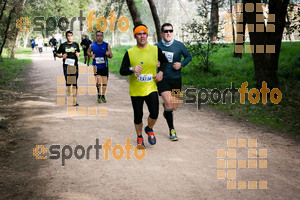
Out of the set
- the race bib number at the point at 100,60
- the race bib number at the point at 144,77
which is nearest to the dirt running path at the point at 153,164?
the race bib number at the point at 144,77

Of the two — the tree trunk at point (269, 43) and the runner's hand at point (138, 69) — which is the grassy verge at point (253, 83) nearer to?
the tree trunk at point (269, 43)

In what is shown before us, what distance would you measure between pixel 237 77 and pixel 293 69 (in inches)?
98.7

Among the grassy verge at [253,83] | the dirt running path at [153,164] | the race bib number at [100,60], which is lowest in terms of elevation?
the dirt running path at [153,164]

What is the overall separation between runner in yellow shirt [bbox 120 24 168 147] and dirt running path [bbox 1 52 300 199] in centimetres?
102

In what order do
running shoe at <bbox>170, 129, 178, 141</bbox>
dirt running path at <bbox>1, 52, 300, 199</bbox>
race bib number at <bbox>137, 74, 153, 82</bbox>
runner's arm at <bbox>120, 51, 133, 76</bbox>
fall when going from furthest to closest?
1. running shoe at <bbox>170, 129, 178, 141</bbox>
2. race bib number at <bbox>137, 74, 153, 82</bbox>
3. runner's arm at <bbox>120, 51, 133, 76</bbox>
4. dirt running path at <bbox>1, 52, 300, 199</bbox>

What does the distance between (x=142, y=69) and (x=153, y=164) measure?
1691 mm

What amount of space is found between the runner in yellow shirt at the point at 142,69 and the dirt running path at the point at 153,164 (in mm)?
1016

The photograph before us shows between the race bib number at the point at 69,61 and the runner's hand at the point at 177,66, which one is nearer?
the runner's hand at the point at 177,66

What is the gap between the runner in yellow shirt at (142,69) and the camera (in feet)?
16.5

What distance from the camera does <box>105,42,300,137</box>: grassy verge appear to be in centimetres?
810

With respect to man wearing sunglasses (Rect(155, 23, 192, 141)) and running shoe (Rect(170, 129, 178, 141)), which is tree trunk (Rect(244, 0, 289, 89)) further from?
running shoe (Rect(170, 129, 178, 141))

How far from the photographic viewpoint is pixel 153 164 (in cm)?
501

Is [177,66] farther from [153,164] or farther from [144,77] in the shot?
[153,164]

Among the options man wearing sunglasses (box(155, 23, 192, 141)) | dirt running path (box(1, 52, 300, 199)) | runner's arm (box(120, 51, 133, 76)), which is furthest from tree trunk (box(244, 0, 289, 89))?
runner's arm (box(120, 51, 133, 76))
